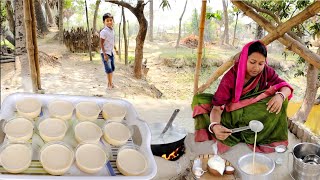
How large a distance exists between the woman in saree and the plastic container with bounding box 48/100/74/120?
0.96 metres

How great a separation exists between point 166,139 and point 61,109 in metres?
0.82

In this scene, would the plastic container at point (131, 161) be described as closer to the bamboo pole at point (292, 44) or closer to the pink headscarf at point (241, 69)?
the pink headscarf at point (241, 69)

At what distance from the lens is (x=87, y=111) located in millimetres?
1704

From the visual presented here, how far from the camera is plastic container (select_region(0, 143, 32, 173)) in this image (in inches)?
50.1

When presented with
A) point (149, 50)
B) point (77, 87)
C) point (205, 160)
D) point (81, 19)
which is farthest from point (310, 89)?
point (81, 19)

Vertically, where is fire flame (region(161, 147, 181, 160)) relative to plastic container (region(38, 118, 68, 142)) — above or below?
below

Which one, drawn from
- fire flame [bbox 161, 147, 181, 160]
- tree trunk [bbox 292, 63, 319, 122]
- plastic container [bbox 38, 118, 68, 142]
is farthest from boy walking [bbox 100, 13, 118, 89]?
plastic container [bbox 38, 118, 68, 142]

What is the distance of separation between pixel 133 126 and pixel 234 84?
952mm

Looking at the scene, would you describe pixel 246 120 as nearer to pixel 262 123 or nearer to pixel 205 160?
pixel 262 123

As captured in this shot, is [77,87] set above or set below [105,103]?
below

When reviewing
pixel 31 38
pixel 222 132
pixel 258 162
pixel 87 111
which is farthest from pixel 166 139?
pixel 31 38

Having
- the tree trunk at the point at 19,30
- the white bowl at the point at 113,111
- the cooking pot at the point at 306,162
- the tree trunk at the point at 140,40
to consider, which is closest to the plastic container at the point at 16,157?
the white bowl at the point at 113,111

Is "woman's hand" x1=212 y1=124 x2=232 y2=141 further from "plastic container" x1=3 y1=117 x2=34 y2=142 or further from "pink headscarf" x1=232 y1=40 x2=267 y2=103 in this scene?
"plastic container" x1=3 y1=117 x2=34 y2=142

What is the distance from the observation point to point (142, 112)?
3730 millimetres
